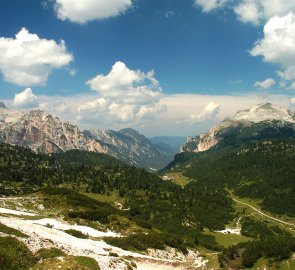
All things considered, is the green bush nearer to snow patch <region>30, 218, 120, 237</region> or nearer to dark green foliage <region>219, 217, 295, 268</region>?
dark green foliage <region>219, 217, 295, 268</region>

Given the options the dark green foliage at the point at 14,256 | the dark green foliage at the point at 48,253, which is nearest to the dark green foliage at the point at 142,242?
the dark green foliage at the point at 48,253

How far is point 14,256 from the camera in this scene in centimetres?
3947

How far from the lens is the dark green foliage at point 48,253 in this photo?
44406 millimetres

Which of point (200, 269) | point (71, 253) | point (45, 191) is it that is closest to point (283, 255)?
point (200, 269)

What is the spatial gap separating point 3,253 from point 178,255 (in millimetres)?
42785

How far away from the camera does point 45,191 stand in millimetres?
147750

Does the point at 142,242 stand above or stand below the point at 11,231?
below

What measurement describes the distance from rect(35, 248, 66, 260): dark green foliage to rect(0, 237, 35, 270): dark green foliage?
3.80ft

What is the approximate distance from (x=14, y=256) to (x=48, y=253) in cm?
650

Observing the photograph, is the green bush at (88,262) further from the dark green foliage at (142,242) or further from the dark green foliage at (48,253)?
the dark green foliage at (142,242)

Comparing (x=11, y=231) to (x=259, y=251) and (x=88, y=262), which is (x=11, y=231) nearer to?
(x=88, y=262)

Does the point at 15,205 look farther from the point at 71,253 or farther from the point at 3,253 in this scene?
the point at 3,253

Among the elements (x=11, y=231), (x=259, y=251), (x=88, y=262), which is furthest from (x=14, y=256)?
(x=259, y=251)

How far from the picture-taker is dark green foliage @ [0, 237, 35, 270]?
3792cm
